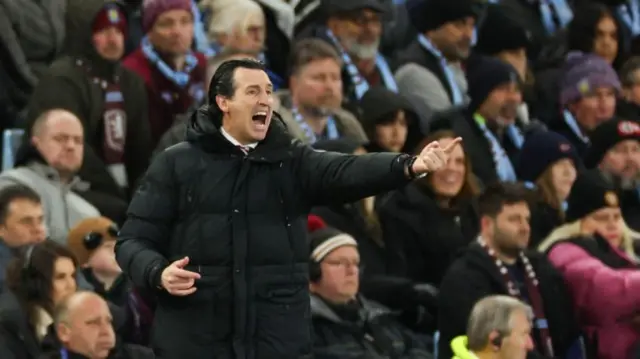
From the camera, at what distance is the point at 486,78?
11.6 meters

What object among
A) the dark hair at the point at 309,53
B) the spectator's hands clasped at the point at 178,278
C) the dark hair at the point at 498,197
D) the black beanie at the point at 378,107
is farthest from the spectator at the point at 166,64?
the spectator's hands clasped at the point at 178,278

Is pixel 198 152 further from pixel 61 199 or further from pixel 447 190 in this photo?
pixel 447 190

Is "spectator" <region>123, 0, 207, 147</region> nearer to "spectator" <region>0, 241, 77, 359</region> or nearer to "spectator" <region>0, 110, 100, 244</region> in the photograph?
"spectator" <region>0, 110, 100, 244</region>

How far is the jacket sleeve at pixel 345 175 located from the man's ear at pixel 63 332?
6.64 ft

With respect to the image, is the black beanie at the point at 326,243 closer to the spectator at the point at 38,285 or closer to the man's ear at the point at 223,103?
the spectator at the point at 38,285

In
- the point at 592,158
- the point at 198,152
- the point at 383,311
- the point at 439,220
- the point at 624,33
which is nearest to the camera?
the point at 198,152

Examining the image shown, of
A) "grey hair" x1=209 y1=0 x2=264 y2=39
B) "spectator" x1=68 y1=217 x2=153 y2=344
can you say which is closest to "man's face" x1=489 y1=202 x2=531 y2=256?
"spectator" x1=68 y1=217 x2=153 y2=344

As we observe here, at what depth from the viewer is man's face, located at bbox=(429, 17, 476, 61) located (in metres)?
12.3

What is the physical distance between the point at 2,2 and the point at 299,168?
14.5ft

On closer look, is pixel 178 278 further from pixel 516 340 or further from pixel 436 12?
pixel 436 12

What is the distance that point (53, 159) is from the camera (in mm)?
9391

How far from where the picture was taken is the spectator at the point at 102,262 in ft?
29.1

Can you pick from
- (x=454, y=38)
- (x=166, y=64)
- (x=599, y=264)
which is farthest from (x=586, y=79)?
(x=599, y=264)

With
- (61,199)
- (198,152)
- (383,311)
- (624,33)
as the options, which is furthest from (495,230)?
(624,33)
